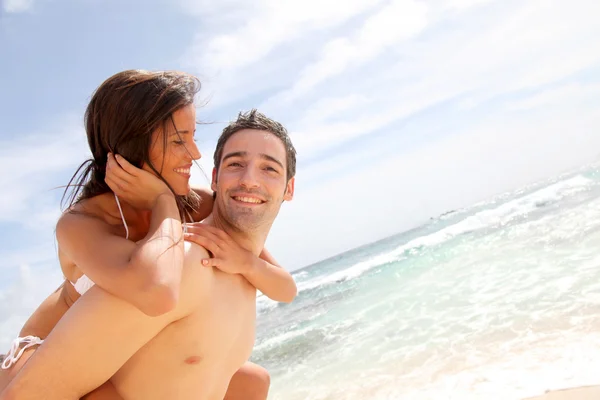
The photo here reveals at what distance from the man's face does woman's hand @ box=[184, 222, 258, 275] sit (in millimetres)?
197

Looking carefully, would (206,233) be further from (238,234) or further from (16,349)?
(16,349)

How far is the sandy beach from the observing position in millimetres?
4229

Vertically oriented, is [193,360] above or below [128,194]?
below

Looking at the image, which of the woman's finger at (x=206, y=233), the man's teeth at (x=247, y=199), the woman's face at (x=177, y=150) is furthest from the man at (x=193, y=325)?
the woman's face at (x=177, y=150)

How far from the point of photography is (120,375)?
8.30 feet

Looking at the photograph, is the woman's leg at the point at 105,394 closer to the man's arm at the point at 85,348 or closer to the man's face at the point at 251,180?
the man's arm at the point at 85,348

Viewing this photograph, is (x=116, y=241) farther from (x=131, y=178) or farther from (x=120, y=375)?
(x=120, y=375)

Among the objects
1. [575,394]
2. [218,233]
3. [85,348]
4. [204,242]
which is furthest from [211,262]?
[575,394]

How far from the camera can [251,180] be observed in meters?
3.06

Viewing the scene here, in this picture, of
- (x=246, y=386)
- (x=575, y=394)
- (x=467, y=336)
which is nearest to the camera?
(x=246, y=386)

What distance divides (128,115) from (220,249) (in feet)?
2.79

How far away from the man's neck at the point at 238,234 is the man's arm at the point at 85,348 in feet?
2.66

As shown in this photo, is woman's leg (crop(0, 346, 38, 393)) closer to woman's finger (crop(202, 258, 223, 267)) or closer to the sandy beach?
woman's finger (crop(202, 258, 223, 267))

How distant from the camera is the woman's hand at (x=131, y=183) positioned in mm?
2664
